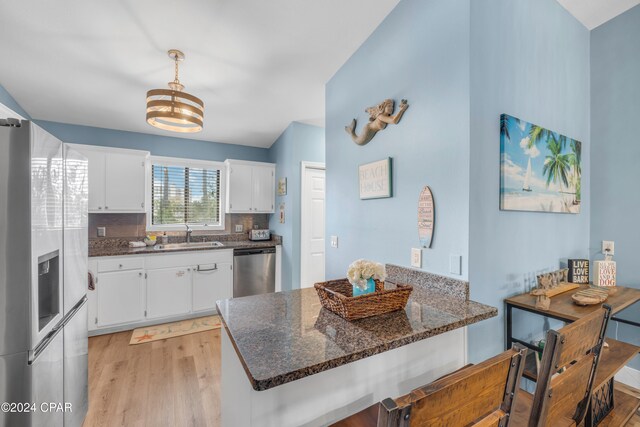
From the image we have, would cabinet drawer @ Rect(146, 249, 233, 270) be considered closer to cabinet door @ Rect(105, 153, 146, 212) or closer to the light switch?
cabinet door @ Rect(105, 153, 146, 212)

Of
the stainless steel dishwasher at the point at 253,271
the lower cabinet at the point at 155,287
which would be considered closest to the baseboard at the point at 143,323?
the lower cabinet at the point at 155,287

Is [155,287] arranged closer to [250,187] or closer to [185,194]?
[185,194]

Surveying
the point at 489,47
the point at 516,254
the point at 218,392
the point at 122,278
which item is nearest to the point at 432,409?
the point at 516,254

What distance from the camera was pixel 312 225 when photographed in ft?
12.6

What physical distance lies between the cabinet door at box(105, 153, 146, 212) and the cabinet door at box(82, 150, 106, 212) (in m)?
0.05

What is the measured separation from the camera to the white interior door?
375 centimetres

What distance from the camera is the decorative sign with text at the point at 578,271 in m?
1.97

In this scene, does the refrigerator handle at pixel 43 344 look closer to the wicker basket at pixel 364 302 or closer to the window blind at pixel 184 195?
the wicker basket at pixel 364 302

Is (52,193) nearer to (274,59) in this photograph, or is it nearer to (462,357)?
(274,59)

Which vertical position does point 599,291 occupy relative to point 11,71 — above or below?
below

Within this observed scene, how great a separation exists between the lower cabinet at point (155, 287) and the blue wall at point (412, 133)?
1977 mm

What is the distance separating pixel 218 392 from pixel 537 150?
2.86m

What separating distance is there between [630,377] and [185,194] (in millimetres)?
5145

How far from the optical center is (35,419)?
1.11 meters
